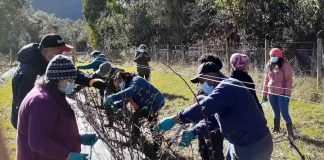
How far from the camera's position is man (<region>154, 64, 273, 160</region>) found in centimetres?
320

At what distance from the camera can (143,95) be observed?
5.65 meters

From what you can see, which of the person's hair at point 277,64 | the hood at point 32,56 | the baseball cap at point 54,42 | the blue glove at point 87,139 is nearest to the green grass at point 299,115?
the person's hair at point 277,64

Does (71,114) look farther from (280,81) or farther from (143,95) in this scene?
(280,81)

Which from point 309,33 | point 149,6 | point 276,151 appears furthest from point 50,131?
point 149,6

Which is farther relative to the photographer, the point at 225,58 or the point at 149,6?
the point at 149,6

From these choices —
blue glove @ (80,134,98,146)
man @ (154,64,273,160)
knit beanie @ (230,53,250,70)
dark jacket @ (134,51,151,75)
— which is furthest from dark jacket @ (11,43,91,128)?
dark jacket @ (134,51,151,75)

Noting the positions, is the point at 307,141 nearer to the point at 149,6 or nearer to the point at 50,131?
the point at 50,131

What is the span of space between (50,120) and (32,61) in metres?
1.64

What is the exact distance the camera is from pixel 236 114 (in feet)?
10.8

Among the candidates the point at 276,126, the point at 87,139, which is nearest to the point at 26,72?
the point at 87,139

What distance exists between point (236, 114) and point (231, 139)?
0.27 meters

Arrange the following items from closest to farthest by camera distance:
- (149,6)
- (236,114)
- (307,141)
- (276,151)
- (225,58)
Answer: (236,114), (276,151), (307,141), (225,58), (149,6)

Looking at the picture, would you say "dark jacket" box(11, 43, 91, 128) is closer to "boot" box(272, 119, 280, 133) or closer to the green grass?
the green grass

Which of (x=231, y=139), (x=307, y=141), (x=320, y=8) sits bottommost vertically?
(x=307, y=141)
